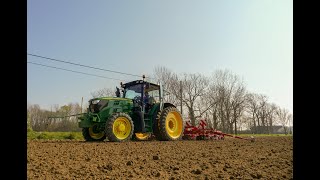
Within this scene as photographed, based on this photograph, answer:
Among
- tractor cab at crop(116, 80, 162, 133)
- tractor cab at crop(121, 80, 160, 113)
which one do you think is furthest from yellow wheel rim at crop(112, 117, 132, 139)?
tractor cab at crop(121, 80, 160, 113)

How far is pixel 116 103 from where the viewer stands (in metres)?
10.7

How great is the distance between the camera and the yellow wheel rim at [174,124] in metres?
11.9

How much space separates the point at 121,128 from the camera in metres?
9.97

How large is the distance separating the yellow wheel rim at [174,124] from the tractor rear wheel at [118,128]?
215 centimetres

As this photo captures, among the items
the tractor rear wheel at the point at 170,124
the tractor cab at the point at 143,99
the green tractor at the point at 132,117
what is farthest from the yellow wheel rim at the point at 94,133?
the tractor rear wheel at the point at 170,124

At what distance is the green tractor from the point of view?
32.8 feet

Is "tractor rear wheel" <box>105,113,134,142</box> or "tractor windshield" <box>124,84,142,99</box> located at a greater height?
"tractor windshield" <box>124,84,142,99</box>

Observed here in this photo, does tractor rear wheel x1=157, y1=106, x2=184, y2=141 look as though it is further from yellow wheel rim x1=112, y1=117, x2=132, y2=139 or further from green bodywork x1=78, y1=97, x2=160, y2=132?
yellow wheel rim x1=112, y1=117, x2=132, y2=139

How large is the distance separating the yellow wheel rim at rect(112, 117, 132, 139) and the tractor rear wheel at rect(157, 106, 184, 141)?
5.11ft

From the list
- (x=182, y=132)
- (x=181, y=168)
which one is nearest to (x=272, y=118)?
(x=182, y=132)

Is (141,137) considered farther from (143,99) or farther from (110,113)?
(110,113)
